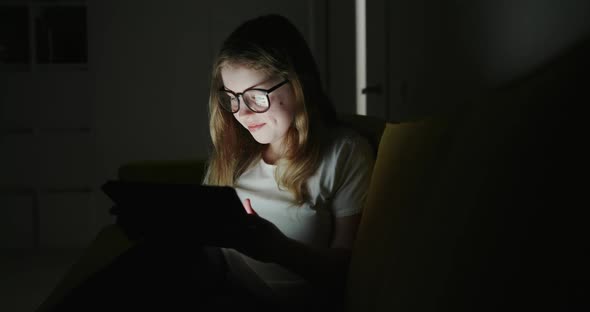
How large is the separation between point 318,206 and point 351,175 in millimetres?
106

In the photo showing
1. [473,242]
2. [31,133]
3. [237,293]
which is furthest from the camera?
[31,133]

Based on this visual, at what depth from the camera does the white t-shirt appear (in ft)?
3.87

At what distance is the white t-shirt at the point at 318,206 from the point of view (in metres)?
1.18

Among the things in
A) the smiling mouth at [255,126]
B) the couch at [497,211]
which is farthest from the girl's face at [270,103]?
the couch at [497,211]

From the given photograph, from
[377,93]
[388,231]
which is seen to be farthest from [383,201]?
[377,93]

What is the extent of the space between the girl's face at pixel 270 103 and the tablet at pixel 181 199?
1.31 feet

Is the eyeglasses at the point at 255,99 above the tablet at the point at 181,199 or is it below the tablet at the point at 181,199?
above

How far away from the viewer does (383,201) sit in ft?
3.10

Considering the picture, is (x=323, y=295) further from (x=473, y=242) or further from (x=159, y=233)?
(x=473, y=242)

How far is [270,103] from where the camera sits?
129cm

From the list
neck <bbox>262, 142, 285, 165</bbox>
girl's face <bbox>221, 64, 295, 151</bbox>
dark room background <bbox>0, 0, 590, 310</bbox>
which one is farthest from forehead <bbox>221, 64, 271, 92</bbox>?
dark room background <bbox>0, 0, 590, 310</bbox>

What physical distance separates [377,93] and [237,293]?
4.18 feet

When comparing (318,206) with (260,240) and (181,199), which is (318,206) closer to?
(260,240)

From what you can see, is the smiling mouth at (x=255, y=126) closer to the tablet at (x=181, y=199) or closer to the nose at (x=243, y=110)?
the nose at (x=243, y=110)
